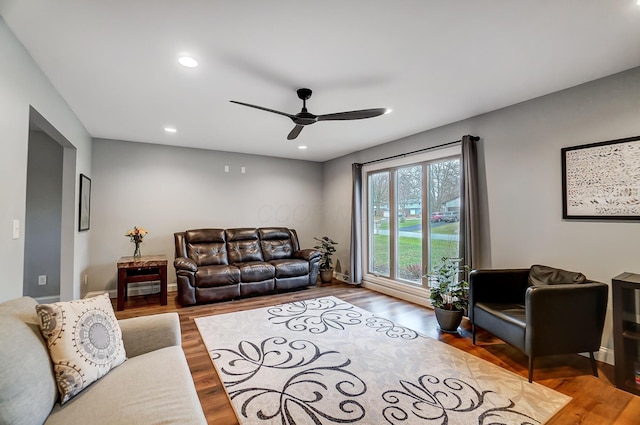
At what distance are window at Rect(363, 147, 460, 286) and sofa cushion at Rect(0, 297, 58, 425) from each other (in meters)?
4.07

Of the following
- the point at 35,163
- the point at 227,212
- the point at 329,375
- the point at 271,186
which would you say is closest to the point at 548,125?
the point at 329,375

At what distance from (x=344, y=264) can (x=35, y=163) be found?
5.16 meters

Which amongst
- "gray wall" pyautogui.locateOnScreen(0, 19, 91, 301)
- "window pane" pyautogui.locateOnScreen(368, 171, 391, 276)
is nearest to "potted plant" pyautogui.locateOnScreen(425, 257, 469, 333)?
"window pane" pyautogui.locateOnScreen(368, 171, 391, 276)

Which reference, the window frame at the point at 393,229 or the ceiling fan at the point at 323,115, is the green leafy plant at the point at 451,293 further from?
the ceiling fan at the point at 323,115

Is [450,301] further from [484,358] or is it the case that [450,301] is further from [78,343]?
[78,343]

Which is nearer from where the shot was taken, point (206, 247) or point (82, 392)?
point (82, 392)

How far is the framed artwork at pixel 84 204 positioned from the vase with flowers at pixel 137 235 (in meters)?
0.56

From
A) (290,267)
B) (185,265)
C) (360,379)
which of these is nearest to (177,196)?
(185,265)

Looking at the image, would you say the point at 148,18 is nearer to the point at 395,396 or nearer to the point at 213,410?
the point at 213,410

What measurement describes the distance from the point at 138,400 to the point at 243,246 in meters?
4.06

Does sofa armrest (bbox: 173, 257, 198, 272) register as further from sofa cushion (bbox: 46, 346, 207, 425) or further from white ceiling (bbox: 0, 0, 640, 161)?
sofa cushion (bbox: 46, 346, 207, 425)

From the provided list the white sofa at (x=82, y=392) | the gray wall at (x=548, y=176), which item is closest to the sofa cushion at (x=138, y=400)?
the white sofa at (x=82, y=392)

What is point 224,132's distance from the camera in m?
4.32

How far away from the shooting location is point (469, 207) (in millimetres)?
3514
